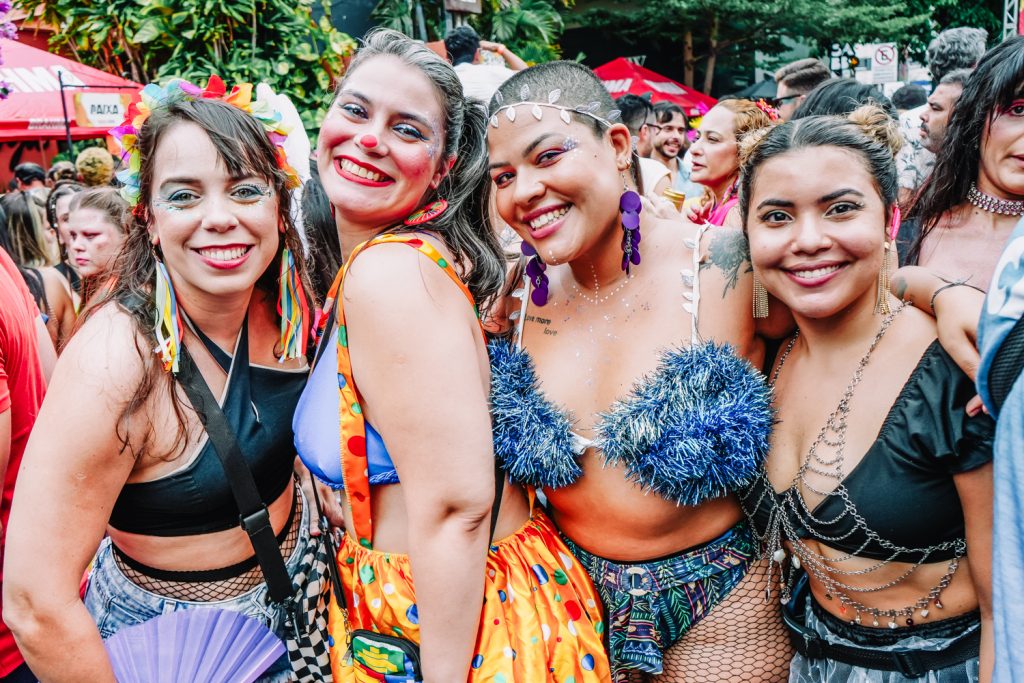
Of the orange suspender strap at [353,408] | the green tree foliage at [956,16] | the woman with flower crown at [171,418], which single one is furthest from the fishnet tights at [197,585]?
the green tree foliage at [956,16]

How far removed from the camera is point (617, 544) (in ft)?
6.86

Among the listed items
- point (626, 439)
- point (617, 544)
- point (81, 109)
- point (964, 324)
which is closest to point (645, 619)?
point (617, 544)

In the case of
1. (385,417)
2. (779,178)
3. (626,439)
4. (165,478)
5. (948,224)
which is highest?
(779,178)

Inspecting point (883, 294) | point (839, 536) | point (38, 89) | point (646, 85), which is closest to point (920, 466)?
point (839, 536)

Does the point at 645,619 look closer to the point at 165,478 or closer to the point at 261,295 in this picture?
the point at 165,478

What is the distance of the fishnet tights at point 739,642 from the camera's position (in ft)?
6.82

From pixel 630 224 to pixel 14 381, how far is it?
185cm

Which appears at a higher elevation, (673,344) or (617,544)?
(673,344)

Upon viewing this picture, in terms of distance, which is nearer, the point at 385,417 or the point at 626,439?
the point at 385,417

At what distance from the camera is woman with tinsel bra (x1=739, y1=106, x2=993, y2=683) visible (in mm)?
1732

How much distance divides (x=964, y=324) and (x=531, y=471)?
→ 1.06 m

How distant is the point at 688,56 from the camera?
18938 millimetres

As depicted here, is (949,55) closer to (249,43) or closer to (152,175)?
(249,43)

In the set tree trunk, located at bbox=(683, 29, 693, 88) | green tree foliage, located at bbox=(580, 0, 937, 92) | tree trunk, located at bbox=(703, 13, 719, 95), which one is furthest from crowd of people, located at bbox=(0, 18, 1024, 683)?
tree trunk, located at bbox=(683, 29, 693, 88)
